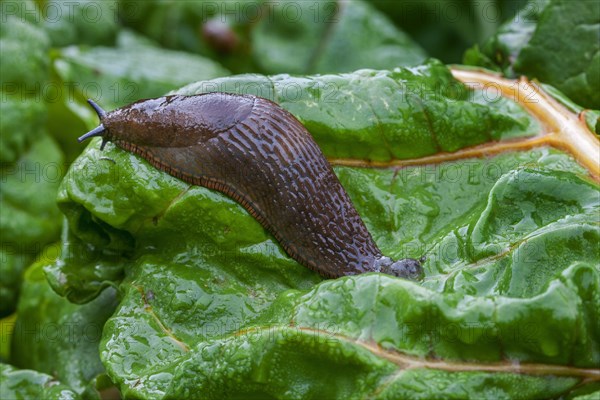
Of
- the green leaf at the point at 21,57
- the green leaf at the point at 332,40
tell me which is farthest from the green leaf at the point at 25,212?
the green leaf at the point at 332,40

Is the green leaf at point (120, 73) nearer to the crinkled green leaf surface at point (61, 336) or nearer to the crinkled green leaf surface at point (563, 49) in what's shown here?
the crinkled green leaf surface at point (61, 336)

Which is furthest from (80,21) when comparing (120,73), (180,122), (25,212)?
(180,122)

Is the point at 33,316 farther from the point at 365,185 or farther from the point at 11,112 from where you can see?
the point at 365,185

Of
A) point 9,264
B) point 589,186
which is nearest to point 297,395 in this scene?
point 589,186

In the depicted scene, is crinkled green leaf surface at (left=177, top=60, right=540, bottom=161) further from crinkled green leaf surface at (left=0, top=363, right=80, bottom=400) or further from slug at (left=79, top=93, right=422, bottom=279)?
crinkled green leaf surface at (left=0, top=363, right=80, bottom=400)

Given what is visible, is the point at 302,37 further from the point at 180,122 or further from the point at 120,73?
the point at 180,122

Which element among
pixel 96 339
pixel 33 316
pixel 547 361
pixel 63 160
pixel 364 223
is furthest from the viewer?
pixel 63 160
